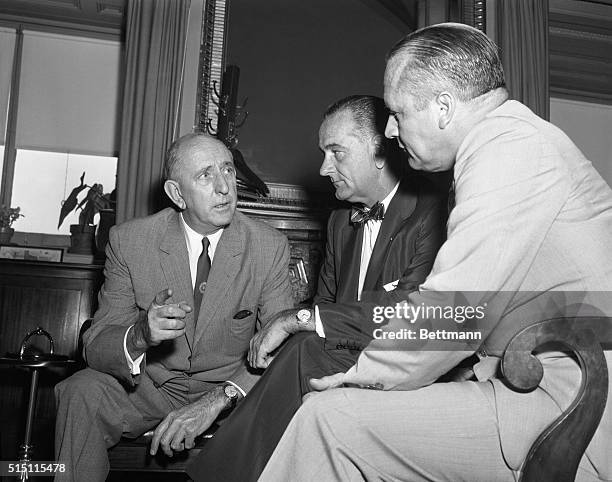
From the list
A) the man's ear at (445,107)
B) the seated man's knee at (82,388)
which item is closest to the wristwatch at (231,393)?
the seated man's knee at (82,388)

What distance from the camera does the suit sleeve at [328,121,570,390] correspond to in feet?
3.78

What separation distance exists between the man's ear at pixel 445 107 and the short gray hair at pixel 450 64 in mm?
13

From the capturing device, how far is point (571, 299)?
121 centimetres

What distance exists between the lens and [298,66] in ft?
14.7

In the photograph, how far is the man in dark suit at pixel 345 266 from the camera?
4.94 ft

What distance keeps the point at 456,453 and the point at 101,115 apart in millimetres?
5365

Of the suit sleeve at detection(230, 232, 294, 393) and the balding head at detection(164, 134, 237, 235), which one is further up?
the balding head at detection(164, 134, 237, 235)

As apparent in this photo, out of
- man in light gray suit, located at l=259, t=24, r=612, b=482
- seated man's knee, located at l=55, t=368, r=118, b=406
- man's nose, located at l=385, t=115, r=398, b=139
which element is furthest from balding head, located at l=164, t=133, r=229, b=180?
man in light gray suit, located at l=259, t=24, r=612, b=482

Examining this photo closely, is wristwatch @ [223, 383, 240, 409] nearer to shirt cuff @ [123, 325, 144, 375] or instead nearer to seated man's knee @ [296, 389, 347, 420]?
shirt cuff @ [123, 325, 144, 375]

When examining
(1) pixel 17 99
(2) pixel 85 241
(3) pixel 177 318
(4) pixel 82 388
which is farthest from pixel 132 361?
(1) pixel 17 99

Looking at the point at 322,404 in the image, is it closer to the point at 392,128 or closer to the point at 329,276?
the point at 392,128

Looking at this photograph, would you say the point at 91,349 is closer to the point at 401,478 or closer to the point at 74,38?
the point at 401,478

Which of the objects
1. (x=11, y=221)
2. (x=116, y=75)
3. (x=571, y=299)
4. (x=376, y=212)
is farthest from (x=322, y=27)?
(x=571, y=299)

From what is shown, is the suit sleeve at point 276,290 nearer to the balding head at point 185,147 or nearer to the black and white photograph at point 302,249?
the black and white photograph at point 302,249
